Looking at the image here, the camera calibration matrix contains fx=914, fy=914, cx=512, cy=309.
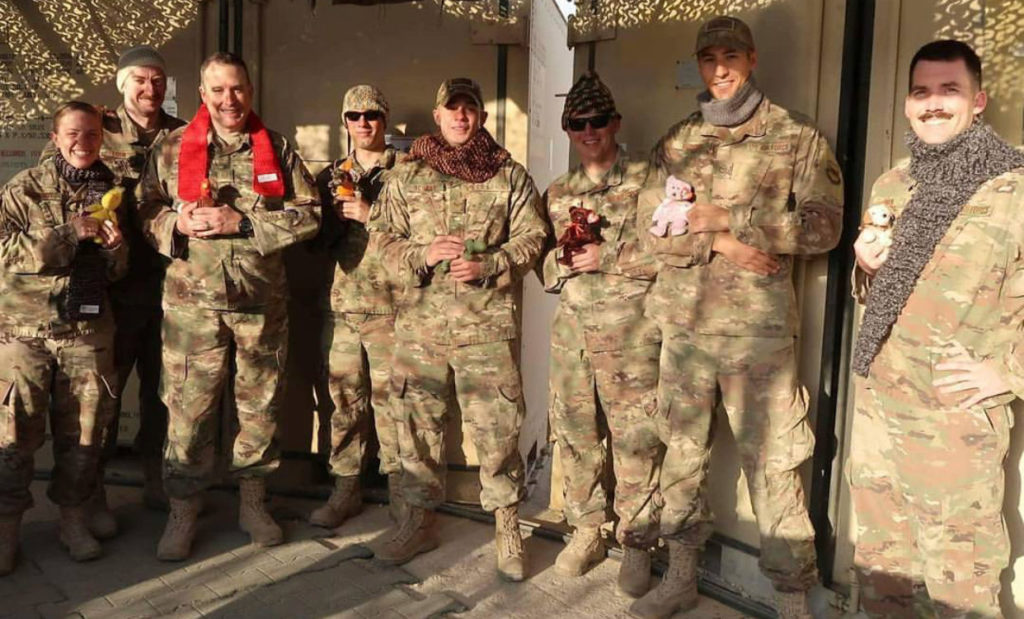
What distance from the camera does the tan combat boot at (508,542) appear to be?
433cm

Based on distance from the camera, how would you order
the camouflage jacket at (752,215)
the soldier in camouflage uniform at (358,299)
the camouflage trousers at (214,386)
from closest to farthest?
the camouflage jacket at (752,215)
the camouflage trousers at (214,386)
the soldier in camouflage uniform at (358,299)

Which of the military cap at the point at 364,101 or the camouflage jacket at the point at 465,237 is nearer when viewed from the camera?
the camouflage jacket at the point at 465,237

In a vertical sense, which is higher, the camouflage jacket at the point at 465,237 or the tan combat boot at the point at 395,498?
the camouflage jacket at the point at 465,237

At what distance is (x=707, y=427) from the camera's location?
3750 millimetres

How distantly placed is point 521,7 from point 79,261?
2656 millimetres

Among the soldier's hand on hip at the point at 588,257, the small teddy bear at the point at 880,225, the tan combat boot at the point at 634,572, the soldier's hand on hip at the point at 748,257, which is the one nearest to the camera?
the small teddy bear at the point at 880,225

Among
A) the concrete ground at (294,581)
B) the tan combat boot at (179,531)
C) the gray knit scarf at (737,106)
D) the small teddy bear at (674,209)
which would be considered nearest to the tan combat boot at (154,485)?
the concrete ground at (294,581)

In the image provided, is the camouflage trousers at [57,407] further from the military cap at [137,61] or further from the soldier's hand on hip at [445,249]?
the soldier's hand on hip at [445,249]

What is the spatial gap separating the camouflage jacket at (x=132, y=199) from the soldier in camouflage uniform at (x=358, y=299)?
88 cm

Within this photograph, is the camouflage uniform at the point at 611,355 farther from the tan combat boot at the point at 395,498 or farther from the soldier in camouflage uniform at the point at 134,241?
the soldier in camouflage uniform at the point at 134,241

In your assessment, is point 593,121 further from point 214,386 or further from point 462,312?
point 214,386

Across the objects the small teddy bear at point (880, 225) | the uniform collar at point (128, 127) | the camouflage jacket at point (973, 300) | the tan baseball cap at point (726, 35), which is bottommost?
the camouflage jacket at point (973, 300)

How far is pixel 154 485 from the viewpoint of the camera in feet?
16.8

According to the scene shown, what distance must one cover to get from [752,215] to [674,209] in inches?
12.7
